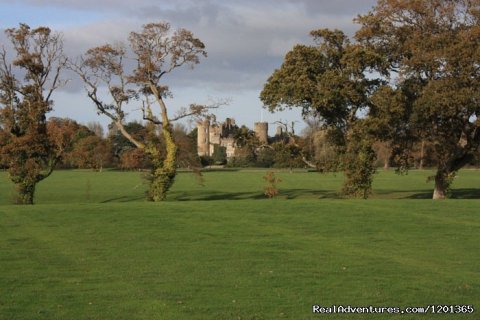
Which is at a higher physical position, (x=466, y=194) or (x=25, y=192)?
(x=25, y=192)

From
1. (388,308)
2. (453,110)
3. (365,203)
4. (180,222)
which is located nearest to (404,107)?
(453,110)

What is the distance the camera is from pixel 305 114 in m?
38.9

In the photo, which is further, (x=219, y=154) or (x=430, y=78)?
(x=219, y=154)

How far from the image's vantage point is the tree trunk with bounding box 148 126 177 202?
37312mm

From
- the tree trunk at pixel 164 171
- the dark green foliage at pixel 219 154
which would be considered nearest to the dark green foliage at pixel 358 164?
the tree trunk at pixel 164 171

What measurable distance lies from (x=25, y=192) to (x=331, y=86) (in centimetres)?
1811

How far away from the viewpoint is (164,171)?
122 ft

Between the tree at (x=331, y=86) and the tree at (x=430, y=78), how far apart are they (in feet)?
4.08

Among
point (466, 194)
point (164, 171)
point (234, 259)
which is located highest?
point (164, 171)

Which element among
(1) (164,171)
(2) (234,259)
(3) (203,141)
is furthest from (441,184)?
(3) (203,141)

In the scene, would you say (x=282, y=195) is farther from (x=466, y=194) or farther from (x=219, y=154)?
(x=219, y=154)

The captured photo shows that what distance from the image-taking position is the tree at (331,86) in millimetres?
36156

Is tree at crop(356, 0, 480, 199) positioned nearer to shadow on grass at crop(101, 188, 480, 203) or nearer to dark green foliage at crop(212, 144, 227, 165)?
shadow on grass at crop(101, 188, 480, 203)

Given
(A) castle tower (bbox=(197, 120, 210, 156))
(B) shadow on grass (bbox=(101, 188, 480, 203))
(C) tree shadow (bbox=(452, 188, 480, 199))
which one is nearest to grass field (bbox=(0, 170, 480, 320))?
(B) shadow on grass (bbox=(101, 188, 480, 203))
